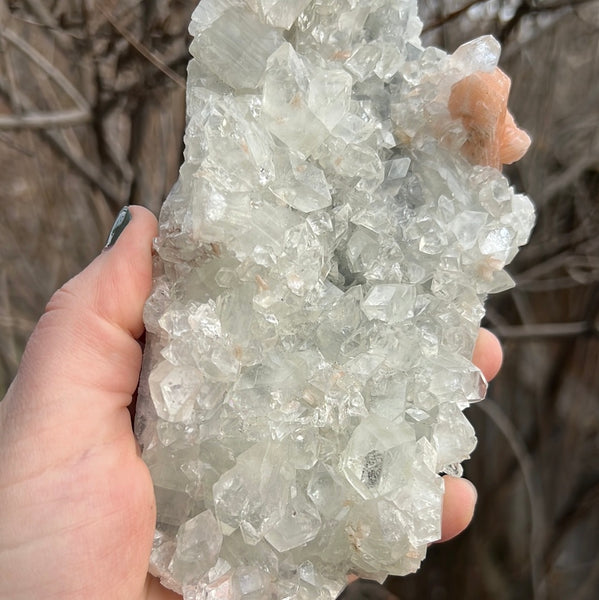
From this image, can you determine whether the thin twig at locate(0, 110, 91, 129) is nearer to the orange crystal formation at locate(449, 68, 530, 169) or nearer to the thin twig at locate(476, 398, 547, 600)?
the orange crystal formation at locate(449, 68, 530, 169)

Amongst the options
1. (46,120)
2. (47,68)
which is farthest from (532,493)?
(47,68)

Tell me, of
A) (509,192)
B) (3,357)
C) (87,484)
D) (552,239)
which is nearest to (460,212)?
(509,192)

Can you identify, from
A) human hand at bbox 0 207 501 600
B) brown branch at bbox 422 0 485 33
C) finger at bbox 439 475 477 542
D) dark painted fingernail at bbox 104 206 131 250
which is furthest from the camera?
brown branch at bbox 422 0 485 33

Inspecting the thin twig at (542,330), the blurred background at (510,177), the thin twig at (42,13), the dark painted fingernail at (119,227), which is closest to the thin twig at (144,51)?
the blurred background at (510,177)

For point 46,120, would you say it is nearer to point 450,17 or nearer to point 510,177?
point 450,17

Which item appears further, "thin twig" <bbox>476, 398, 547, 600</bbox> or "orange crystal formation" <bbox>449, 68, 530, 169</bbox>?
"thin twig" <bbox>476, 398, 547, 600</bbox>

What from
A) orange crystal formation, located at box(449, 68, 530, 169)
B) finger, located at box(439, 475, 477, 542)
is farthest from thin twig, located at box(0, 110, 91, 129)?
finger, located at box(439, 475, 477, 542)
